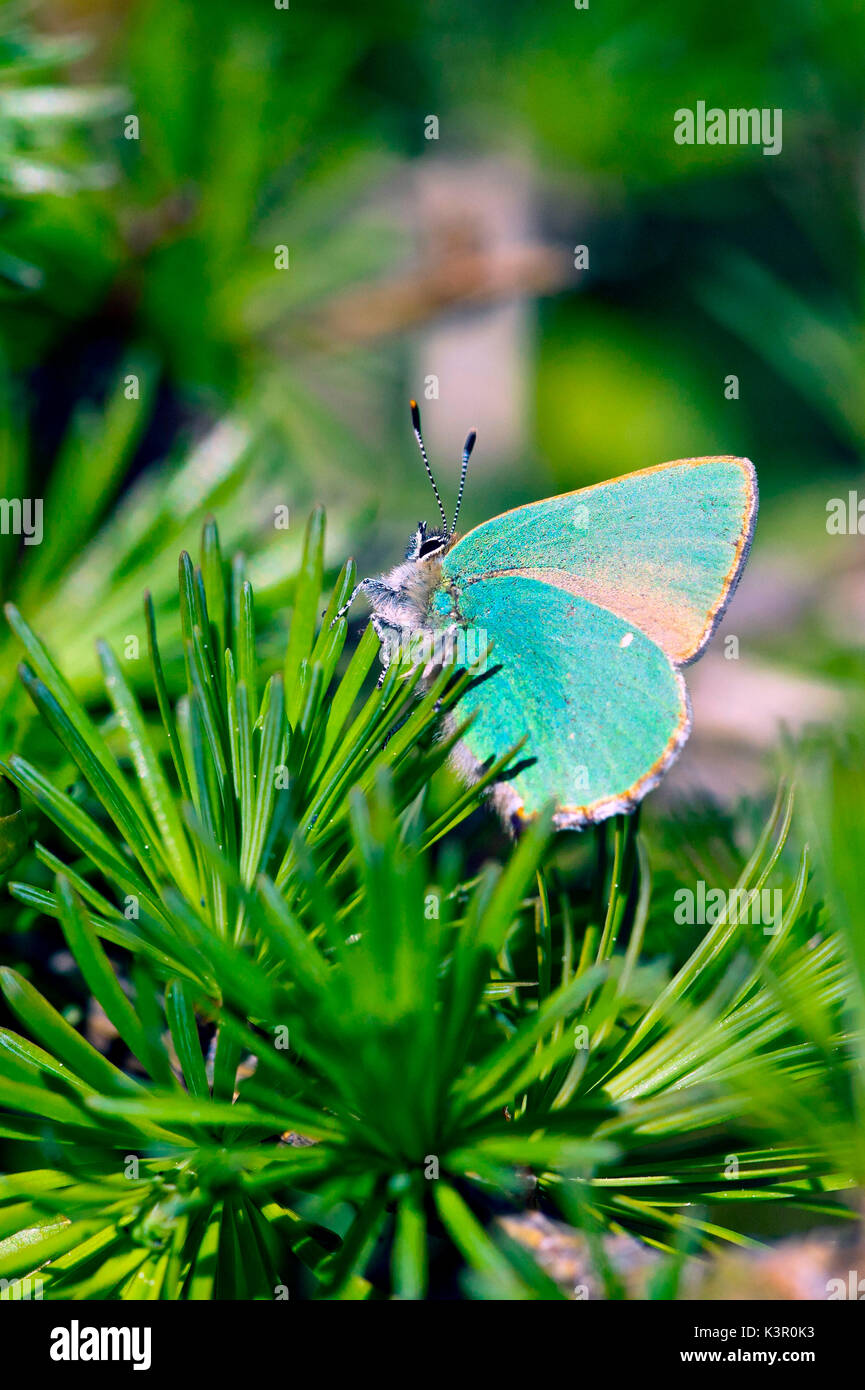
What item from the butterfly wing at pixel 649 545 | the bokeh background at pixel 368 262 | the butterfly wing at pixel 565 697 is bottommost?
the butterfly wing at pixel 565 697

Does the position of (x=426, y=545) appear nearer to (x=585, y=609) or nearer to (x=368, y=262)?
(x=585, y=609)

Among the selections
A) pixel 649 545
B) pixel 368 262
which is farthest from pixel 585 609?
pixel 368 262

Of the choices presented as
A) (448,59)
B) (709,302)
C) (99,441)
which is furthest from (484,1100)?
(709,302)

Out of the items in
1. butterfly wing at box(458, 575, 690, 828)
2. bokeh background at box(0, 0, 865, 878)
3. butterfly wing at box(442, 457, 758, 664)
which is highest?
bokeh background at box(0, 0, 865, 878)

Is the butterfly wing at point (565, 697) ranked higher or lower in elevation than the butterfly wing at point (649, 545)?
lower

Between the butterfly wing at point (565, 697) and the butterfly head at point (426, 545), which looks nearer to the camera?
the butterfly wing at point (565, 697)

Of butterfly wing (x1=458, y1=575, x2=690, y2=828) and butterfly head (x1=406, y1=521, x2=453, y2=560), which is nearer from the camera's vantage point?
butterfly wing (x1=458, y1=575, x2=690, y2=828)
